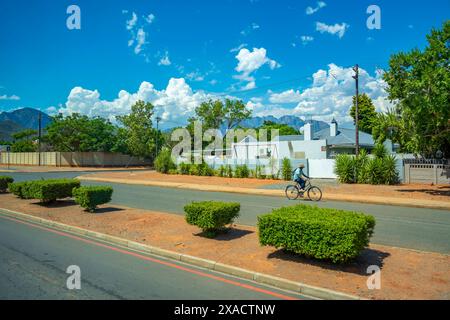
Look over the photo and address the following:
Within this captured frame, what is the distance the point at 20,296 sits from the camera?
198 inches

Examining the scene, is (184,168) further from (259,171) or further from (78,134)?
(78,134)

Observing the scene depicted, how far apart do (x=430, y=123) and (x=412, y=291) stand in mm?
14722

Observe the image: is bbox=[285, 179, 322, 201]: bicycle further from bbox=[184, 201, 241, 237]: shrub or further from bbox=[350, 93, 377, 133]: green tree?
bbox=[350, 93, 377, 133]: green tree

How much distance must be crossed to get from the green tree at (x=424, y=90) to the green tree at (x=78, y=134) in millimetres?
46011

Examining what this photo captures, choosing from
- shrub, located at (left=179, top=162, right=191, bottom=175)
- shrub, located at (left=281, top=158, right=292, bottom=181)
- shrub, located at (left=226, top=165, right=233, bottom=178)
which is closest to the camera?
shrub, located at (left=281, top=158, right=292, bottom=181)

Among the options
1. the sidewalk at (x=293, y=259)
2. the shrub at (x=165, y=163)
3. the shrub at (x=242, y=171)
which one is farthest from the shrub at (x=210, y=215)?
the shrub at (x=165, y=163)

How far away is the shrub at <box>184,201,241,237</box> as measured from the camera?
27.0 ft

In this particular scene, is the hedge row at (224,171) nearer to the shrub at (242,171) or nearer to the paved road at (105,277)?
the shrub at (242,171)

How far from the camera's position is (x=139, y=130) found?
55.2m

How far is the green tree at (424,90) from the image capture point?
1579 cm

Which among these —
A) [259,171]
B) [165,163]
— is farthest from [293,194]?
[165,163]

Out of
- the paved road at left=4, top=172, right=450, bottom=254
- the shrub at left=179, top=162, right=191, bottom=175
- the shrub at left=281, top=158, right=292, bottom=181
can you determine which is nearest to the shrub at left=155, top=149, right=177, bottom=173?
the shrub at left=179, top=162, right=191, bottom=175

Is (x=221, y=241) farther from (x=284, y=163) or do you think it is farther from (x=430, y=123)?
(x=284, y=163)

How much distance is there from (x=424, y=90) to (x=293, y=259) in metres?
13.6
